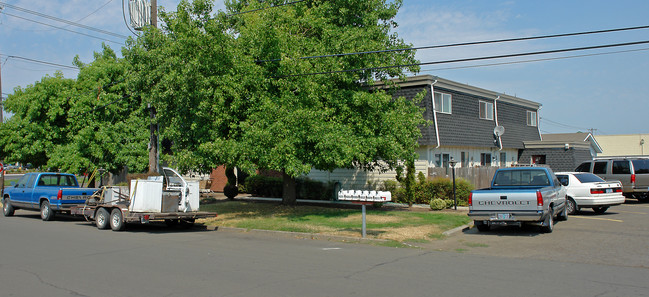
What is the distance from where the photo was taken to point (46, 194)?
18.4 m

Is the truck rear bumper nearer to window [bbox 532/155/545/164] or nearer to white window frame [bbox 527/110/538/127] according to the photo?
window [bbox 532/155/545/164]

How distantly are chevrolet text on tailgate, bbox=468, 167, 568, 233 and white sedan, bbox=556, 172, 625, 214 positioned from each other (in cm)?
315

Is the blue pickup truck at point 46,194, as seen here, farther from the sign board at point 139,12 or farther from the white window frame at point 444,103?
the white window frame at point 444,103

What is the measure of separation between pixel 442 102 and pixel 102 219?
1582 centimetres

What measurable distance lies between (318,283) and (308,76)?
9289 millimetres

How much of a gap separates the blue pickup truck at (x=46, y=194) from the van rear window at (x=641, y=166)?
2308 centimetres

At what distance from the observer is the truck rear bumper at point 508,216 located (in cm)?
1288

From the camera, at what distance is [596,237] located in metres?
13.0

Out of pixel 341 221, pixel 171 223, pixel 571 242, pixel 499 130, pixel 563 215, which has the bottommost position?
pixel 571 242

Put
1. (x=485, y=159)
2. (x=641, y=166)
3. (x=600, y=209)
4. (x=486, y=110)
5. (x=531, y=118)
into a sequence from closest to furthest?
1. (x=600, y=209)
2. (x=641, y=166)
3. (x=486, y=110)
4. (x=485, y=159)
5. (x=531, y=118)

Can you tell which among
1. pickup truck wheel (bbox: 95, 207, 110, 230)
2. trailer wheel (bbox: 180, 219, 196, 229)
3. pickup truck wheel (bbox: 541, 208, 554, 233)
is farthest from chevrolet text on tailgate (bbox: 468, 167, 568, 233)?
pickup truck wheel (bbox: 95, 207, 110, 230)

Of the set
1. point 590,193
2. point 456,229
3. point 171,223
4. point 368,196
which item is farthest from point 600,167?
point 171,223

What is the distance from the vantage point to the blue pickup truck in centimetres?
1795

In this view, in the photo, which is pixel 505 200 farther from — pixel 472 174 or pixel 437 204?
pixel 472 174
